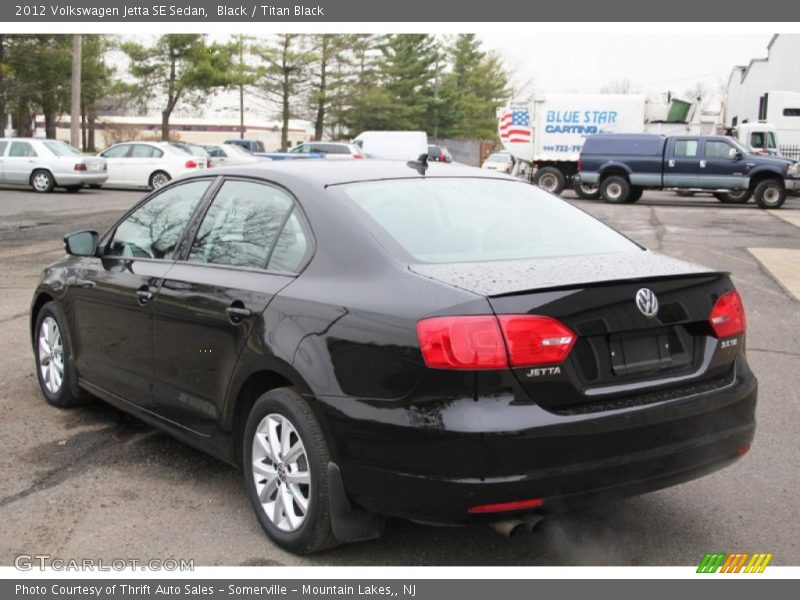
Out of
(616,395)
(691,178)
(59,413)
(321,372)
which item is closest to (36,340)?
(59,413)

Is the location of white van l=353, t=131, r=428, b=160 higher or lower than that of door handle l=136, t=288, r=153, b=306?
higher

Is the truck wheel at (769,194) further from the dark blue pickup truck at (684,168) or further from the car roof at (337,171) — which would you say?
the car roof at (337,171)

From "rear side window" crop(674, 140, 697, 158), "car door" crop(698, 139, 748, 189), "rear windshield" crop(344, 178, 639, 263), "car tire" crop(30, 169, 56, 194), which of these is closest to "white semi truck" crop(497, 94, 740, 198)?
"rear side window" crop(674, 140, 697, 158)

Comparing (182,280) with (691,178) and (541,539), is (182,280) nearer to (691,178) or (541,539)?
(541,539)

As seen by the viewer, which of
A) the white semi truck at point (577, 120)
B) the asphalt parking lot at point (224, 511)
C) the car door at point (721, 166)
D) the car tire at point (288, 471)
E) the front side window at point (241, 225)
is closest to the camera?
the car tire at point (288, 471)

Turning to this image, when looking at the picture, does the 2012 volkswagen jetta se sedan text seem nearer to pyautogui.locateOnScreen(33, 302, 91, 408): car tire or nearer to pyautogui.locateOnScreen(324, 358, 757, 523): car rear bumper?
pyautogui.locateOnScreen(324, 358, 757, 523): car rear bumper

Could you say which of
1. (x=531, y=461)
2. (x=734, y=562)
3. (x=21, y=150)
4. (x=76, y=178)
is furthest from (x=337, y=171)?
(x=21, y=150)

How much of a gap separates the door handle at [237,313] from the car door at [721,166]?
26118 millimetres

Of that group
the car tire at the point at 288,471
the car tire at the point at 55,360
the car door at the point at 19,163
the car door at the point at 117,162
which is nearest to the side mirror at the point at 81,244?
the car tire at the point at 55,360

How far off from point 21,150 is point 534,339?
84.3 ft

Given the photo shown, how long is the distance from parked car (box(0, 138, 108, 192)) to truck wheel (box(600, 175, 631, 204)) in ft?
50.6

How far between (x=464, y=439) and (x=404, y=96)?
66.9 meters

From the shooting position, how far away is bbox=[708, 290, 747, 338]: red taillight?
376 centimetres

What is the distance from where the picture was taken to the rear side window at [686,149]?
2808cm
